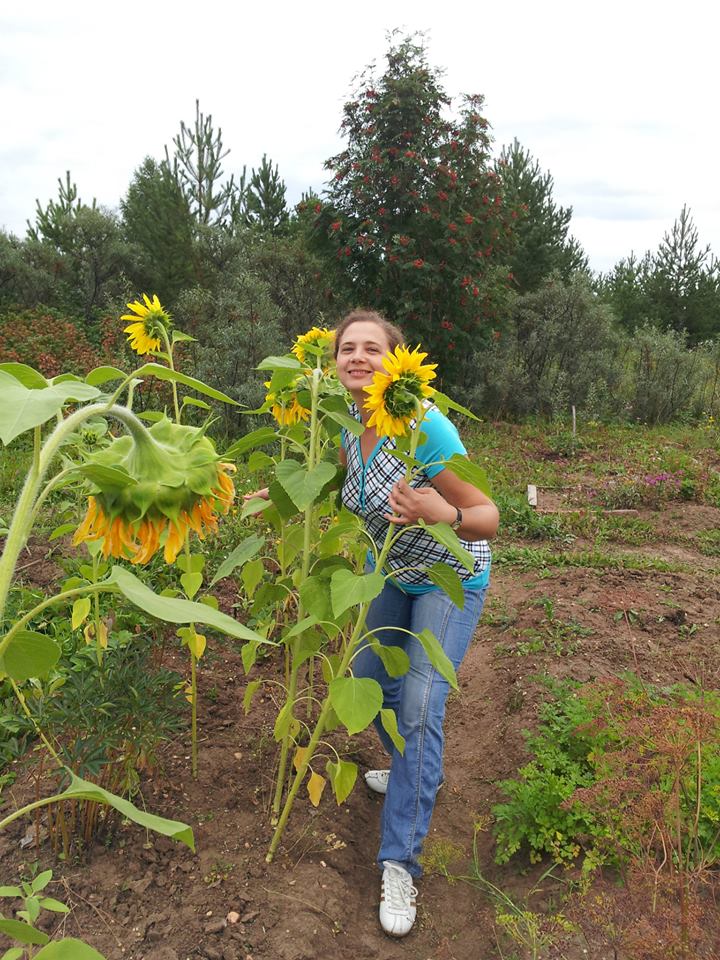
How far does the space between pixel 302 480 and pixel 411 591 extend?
0.58 meters

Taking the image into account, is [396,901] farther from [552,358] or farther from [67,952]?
[552,358]

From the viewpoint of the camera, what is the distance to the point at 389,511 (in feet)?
6.41

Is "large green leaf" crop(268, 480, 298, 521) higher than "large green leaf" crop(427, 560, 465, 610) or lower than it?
higher

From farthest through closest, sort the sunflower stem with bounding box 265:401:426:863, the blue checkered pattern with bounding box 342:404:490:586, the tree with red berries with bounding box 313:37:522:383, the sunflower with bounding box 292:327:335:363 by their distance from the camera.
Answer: the tree with red berries with bounding box 313:37:522:383 → the sunflower with bounding box 292:327:335:363 → the blue checkered pattern with bounding box 342:404:490:586 → the sunflower stem with bounding box 265:401:426:863

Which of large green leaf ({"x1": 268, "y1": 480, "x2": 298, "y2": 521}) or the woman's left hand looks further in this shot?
large green leaf ({"x1": 268, "y1": 480, "x2": 298, "y2": 521})

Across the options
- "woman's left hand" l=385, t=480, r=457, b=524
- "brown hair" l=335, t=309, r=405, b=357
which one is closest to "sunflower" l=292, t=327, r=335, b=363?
"brown hair" l=335, t=309, r=405, b=357

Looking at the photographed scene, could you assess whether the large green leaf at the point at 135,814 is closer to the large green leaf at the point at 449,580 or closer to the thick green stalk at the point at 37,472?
the thick green stalk at the point at 37,472

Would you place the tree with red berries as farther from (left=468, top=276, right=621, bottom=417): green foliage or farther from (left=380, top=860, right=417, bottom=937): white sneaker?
(left=380, top=860, right=417, bottom=937): white sneaker

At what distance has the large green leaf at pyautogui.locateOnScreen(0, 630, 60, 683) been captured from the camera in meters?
0.94

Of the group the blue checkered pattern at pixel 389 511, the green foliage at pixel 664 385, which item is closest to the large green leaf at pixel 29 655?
the blue checkered pattern at pixel 389 511

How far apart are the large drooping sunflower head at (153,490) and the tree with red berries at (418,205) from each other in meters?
8.44

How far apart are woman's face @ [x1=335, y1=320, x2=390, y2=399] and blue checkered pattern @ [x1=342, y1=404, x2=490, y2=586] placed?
18 centimetres

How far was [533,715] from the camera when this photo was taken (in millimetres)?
2609

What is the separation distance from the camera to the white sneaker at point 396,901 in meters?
1.78
